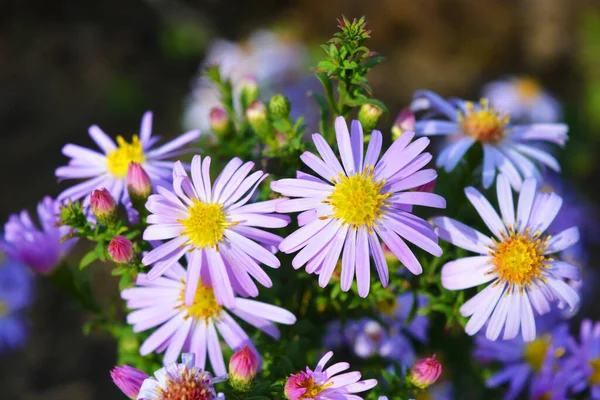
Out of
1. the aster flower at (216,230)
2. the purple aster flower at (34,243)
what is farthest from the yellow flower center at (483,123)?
the purple aster flower at (34,243)

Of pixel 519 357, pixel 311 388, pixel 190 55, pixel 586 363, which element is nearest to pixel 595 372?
pixel 586 363

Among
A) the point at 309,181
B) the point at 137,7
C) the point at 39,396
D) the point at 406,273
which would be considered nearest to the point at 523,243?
the point at 406,273

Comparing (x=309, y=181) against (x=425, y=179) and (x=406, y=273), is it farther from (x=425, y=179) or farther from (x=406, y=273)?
A: (x=406, y=273)

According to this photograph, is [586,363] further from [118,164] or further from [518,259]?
[118,164]

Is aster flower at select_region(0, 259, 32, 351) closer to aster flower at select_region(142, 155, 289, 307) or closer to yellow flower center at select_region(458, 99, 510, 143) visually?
aster flower at select_region(142, 155, 289, 307)

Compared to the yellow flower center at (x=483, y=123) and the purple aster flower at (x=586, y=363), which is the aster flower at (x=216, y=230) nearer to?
the yellow flower center at (x=483, y=123)

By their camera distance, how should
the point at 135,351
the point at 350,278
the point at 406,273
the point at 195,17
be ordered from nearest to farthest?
the point at 350,278 → the point at 406,273 → the point at 135,351 → the point at 195,17
